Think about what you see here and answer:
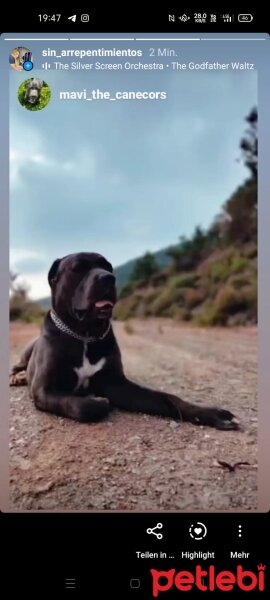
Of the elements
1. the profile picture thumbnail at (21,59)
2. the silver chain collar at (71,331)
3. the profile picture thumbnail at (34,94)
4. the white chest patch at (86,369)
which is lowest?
the white chest patch at (86,369)

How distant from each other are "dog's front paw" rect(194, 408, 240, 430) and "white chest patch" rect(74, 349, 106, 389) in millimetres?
273

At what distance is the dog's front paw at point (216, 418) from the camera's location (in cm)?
136

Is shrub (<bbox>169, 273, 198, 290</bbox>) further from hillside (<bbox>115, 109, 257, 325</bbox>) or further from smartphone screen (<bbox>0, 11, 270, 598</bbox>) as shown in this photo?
smartphone screen (<bbox>0, 11, 270, 598</bbox>)

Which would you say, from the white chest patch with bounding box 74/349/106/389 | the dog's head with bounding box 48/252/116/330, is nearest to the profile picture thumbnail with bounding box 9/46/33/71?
the dog's head with bounding box 48/252/116/330

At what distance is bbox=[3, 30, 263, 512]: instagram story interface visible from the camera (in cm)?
127

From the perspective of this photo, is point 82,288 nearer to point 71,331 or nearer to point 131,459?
point 71,331

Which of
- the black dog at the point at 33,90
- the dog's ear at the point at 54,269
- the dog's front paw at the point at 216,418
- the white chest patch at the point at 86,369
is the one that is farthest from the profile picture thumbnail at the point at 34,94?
the dog's front paw at the point at 216,418

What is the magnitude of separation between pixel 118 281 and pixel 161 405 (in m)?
0.34
